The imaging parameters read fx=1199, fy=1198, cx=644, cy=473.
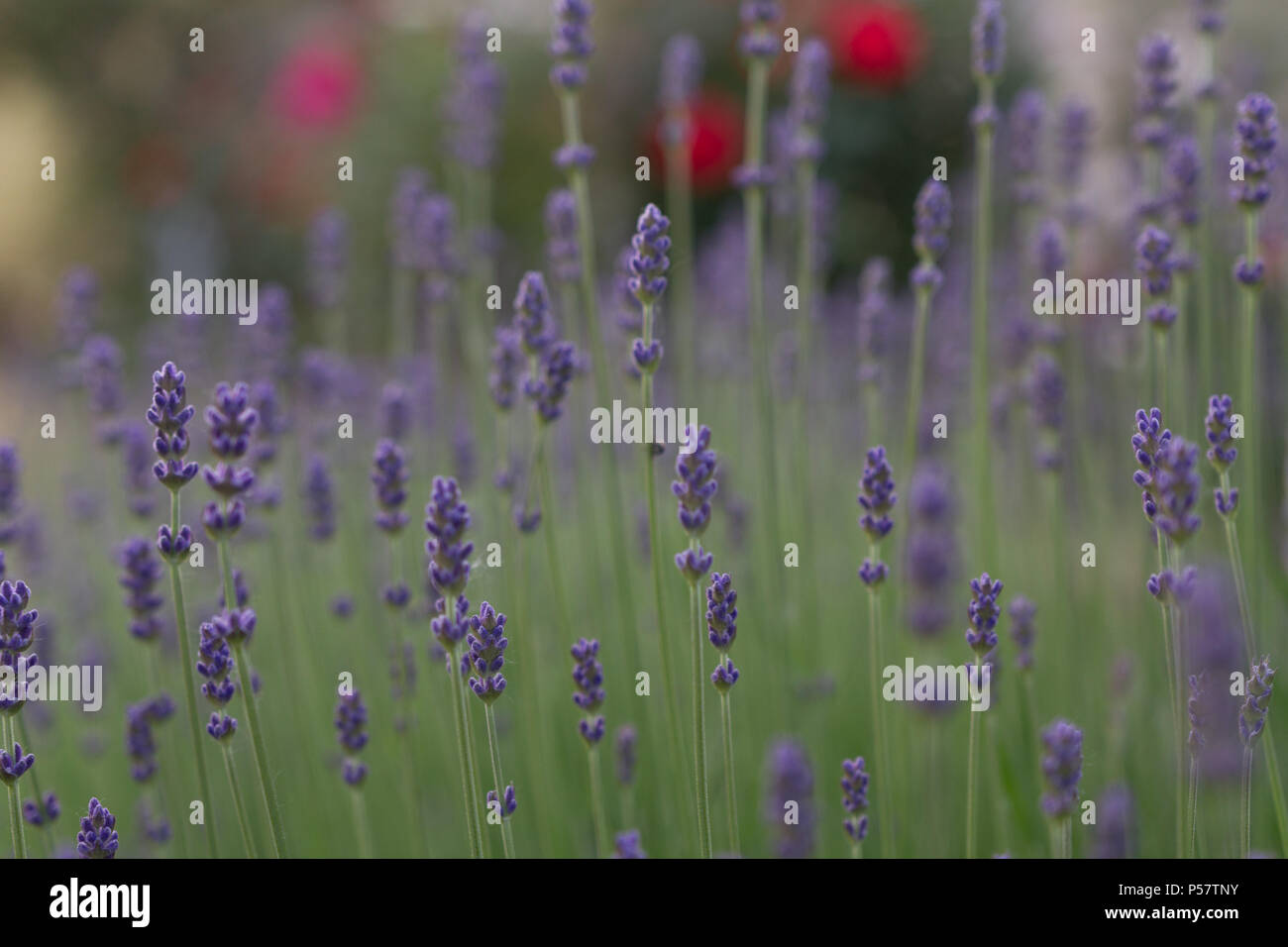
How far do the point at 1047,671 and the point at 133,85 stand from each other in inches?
301

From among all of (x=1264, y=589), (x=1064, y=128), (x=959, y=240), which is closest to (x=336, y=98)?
(x=959, y=240)

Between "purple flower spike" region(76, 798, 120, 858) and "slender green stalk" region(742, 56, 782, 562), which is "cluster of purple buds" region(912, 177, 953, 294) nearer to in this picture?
"slender green stalk" region(742, 56, 782, 562)

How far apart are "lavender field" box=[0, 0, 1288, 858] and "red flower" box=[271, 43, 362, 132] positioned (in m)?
3.65

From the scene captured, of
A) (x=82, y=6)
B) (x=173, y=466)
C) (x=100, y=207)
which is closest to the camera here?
(x=173, y=466)

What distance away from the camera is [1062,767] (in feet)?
4.06

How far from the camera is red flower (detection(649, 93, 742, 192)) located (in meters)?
5.24

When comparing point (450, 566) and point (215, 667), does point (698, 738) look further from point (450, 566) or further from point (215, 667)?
point (215, 667)

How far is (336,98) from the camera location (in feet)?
25.1

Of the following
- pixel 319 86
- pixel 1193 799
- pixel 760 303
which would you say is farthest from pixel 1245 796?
pixel 319 86

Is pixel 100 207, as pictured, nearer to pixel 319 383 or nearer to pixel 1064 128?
pixel 319 383

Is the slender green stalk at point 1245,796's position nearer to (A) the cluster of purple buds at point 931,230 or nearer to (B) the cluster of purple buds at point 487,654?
(B) the cluster of purple buds at point 487,654

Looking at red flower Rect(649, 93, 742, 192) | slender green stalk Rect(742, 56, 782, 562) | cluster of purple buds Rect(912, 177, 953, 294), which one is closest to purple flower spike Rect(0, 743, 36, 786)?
slender green stalk Rect(742, 56, 782, 562)

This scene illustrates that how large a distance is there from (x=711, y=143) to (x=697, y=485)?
14.0ft
